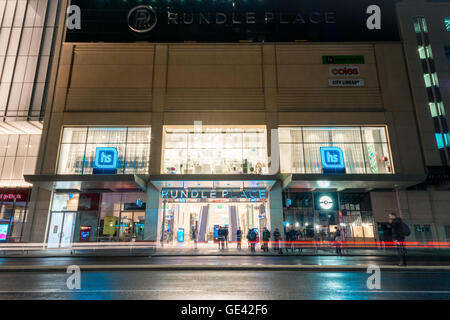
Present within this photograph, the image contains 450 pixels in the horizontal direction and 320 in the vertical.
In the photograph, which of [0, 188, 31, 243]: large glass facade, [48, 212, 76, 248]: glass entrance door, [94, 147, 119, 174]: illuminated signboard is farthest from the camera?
A: [0, 188, 31, 243]: large glass facade

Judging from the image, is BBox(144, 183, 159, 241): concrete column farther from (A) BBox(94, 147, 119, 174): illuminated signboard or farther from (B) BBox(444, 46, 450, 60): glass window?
(B) BBox(444, 46, 450, 60): glass window

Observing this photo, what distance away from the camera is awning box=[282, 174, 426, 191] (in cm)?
2033

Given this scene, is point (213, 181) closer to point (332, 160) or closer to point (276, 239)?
point (276, 239)

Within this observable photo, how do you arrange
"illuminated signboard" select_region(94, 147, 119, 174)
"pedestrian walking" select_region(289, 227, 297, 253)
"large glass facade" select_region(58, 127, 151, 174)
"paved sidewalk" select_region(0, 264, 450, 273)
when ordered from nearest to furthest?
"paved sidewalk" select_region(0, 264, 450, 273) → "pedestrian walking" select_region(289, 227, 297, 253) → "illuminated signboard" select_region(94, 147, 119, 174) → "large glass facade" select_region(58, 127, 151, 174)

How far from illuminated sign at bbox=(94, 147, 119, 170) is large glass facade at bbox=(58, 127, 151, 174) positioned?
7.01 ft

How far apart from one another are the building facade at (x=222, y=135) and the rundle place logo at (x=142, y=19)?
3.23ft

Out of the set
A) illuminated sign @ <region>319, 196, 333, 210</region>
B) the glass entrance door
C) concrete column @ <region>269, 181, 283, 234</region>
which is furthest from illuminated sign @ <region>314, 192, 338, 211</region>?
the glass entrance door

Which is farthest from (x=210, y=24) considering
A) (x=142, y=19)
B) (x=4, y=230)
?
(x=4, y=230)

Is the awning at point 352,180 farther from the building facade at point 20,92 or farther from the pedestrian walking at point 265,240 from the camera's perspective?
the building facade at point 20,92

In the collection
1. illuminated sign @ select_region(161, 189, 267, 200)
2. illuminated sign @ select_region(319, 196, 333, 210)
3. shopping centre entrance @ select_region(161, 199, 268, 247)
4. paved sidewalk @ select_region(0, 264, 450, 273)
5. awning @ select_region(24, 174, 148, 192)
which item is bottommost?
paved sidewalk @ select_region(0, 264, 450, 273)

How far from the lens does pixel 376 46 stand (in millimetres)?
26391

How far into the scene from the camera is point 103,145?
78.8ft

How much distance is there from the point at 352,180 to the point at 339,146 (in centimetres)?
481

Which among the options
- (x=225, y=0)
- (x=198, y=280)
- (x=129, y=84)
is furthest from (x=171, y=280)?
(x=225, y=0)
